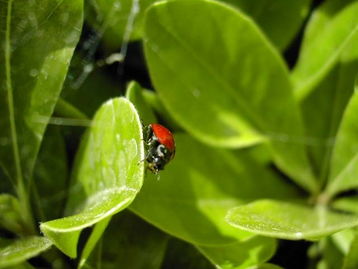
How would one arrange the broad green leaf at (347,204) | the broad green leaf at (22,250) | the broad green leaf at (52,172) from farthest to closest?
the broad green leaf at (347,204)
the broad green leaf at (52,172)
the broad green leaf at (22,250)

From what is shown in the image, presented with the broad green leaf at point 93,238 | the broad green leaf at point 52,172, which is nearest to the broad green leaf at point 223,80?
the broad green leaf at point 52,172

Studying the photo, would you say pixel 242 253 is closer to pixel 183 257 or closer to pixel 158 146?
pixel 183 257

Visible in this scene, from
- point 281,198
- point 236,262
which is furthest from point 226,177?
point 236,262

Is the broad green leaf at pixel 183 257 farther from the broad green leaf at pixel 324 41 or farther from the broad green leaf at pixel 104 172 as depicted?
the broad green leaf at pixel 324 41

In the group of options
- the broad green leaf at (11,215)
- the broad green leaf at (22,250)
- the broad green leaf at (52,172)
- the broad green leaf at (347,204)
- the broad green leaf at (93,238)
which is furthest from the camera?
the broad green leaf at (347,204)

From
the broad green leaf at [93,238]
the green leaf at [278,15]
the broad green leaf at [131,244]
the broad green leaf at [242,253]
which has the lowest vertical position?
the broad green leaf at [131,244]

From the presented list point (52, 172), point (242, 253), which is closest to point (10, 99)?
point (52, 172)

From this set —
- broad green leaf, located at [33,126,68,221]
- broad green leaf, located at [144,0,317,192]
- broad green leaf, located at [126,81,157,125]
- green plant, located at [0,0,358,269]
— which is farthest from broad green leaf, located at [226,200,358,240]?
broad green leaf, located at [33,126,68,221]
